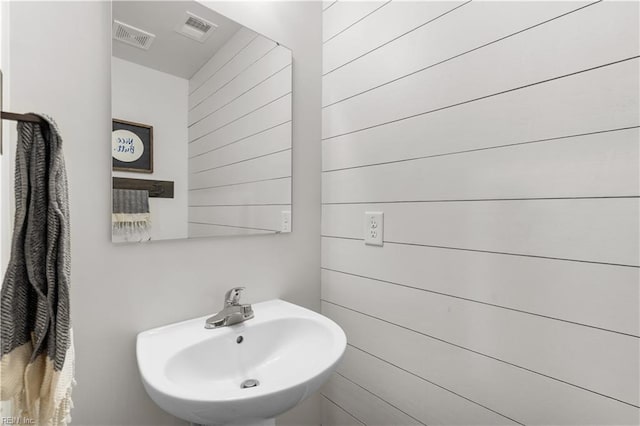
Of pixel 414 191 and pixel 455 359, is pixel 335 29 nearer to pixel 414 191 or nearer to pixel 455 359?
pixel 414 191

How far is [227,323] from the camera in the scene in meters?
1.04

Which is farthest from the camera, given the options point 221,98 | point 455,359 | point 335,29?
point 335,29

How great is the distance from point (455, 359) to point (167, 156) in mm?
1067

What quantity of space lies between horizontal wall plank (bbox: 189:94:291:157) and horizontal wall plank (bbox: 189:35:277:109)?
12 centimetres

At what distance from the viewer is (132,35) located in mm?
950

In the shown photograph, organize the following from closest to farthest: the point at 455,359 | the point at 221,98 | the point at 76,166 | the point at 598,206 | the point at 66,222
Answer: the point at 66,222 < the point at 598,206 < the point at 76,166 < the point at 455,359 < the point at 221,98

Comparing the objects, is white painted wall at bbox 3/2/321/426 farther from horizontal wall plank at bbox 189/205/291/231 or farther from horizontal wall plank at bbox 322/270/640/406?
horizontal wall plank at bbox 322/270/640/406

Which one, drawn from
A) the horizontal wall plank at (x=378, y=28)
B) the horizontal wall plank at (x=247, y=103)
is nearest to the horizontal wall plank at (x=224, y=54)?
the horizontal wall plank at (x=247, y=103)

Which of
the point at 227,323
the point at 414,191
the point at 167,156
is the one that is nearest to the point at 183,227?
the point at 167,156

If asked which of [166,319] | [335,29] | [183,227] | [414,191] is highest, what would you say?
[335,29]

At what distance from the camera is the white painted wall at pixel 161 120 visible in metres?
0.93

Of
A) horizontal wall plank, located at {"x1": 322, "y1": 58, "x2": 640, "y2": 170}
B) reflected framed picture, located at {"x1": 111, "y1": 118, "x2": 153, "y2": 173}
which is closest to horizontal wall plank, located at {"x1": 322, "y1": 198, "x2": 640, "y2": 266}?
horizontal wall plank, located at {"x1": 322, "y1": 58, "x2": 640, "y2": 170}

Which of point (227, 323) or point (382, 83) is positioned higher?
point (382, 83)

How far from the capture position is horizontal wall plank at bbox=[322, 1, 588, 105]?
32.8 inches
